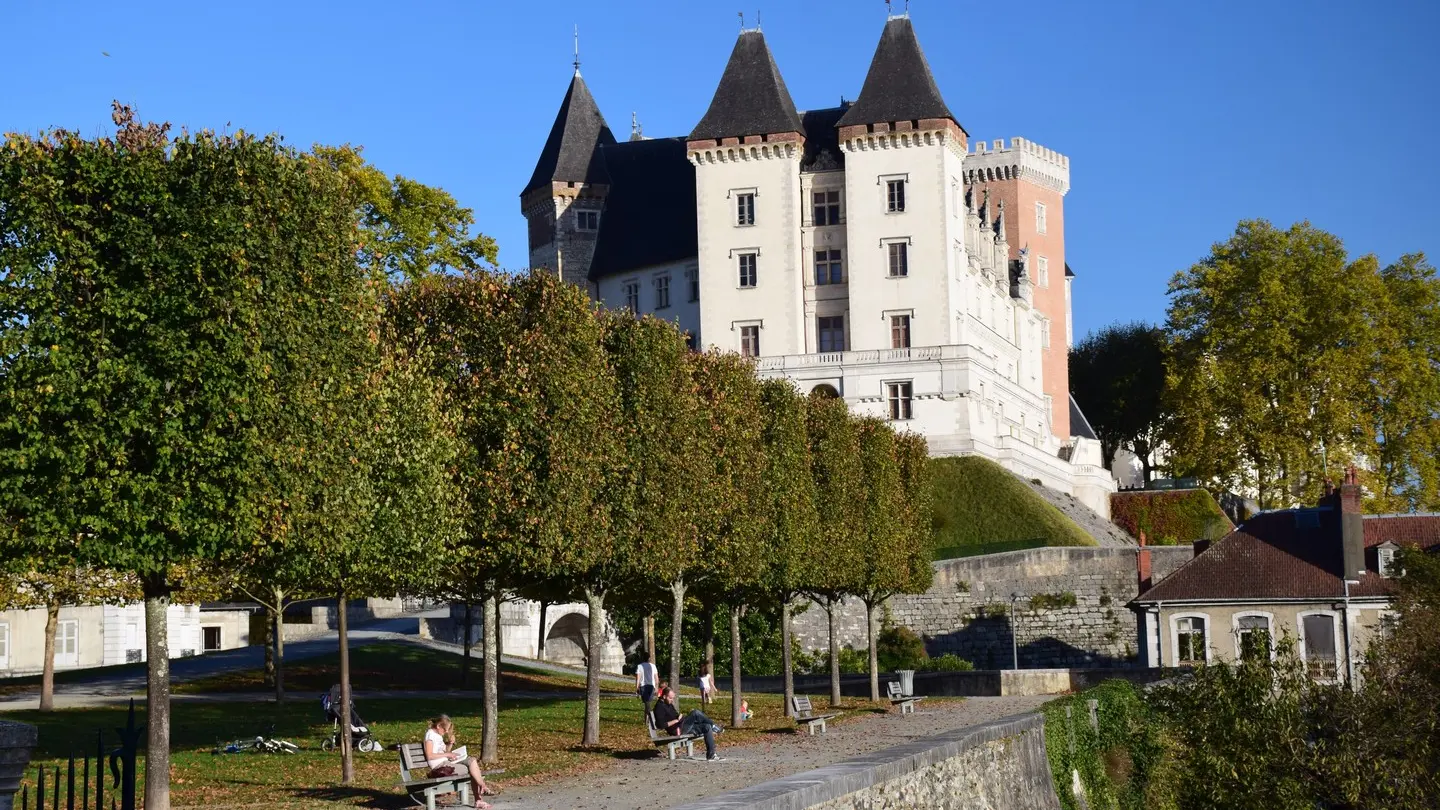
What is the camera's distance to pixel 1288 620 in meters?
47.4

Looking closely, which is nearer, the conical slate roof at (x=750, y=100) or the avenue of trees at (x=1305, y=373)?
the avenue of trees at (x=1305, y=373)

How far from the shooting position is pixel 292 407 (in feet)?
66.2

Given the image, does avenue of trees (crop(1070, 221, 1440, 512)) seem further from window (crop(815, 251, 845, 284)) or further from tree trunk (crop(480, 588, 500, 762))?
tree trunk (crop(480, 588, 500, 762))

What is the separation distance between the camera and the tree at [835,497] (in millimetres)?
39844

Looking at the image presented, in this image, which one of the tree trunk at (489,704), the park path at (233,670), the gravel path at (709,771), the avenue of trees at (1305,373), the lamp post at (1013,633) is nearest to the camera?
the gravel path at (709,771)

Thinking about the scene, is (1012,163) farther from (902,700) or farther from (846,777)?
(846,777)

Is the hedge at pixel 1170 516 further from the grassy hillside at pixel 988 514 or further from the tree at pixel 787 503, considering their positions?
the tree at pixel 787 503

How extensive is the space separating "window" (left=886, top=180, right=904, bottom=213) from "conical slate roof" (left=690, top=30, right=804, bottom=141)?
456 cm

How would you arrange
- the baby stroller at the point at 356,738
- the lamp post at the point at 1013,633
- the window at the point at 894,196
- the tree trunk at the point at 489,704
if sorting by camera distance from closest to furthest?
1. the tree trunk at the point at 489,704
2. the baby stroller at the point at 356,738
3. the lamp post at the point at 1013,633
4. the window at the point at 894,196

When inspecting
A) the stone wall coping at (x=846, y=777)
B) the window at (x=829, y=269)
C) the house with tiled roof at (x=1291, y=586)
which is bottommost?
the stone wall coping at (x=846, y=777)

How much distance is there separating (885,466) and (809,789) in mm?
29031

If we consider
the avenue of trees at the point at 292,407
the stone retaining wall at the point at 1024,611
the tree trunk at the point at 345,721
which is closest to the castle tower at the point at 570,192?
the stone retaining wall at the point at 1024,611

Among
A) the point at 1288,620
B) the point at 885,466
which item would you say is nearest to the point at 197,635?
the point at 885,466

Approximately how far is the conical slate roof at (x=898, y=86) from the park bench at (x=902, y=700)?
122 feet
